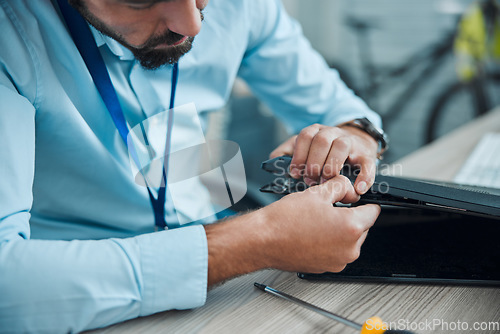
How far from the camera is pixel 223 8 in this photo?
2.82ft

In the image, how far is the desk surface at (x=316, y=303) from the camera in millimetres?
453

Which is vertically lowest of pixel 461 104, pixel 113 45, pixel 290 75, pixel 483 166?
pixel 461 104

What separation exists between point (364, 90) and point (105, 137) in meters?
2.45

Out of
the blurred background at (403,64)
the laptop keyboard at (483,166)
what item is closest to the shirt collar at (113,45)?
the laptop keyboard at (483,166)

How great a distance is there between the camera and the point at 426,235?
601 millimetres

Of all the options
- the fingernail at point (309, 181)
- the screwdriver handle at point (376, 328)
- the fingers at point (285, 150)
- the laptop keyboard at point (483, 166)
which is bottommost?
the laptop keyboard at point (483, 166)

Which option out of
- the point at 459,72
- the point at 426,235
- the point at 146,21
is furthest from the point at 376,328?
the point at 459,72

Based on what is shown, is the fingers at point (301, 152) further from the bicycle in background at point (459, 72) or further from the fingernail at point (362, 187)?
the bicycle in background at point (459, 72)

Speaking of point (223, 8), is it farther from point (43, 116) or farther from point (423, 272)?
point (423, 272)

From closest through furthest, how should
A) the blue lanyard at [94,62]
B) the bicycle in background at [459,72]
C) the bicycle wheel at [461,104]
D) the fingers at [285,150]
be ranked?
the blue lanyard at [94,62]
the fingers at [285,150]
the bicycle in background at [459,72]
the bicycle wheel at [461,104]

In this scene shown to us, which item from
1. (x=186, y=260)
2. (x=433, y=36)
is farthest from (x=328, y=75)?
(x=433, y=36)

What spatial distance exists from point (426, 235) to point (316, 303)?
0.75ft

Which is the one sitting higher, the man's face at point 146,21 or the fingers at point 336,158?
the man's face at point 146,21

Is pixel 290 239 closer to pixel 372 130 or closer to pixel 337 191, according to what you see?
pixel 337 191
